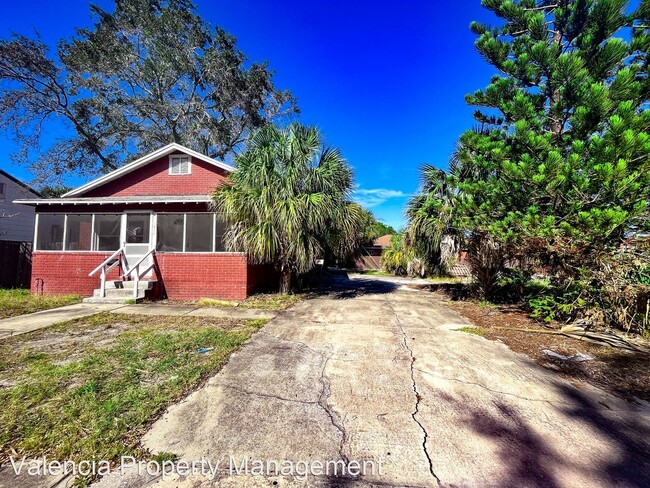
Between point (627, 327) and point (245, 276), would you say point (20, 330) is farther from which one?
point (627, 327)

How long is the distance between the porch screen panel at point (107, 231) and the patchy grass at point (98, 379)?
4.92 metres

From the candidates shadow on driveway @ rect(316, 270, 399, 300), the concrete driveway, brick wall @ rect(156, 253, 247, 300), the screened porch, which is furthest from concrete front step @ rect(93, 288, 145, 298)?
the concrete driveway

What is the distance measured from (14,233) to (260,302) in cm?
1747

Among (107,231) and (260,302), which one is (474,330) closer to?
(260,302)

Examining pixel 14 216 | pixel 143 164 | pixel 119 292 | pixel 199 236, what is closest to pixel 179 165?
pixel 143 164

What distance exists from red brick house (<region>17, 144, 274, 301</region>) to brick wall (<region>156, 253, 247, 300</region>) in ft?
0.11

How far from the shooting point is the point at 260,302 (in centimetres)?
864

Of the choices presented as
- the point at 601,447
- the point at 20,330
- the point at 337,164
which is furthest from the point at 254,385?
the point at 337,164

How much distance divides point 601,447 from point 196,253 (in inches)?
381

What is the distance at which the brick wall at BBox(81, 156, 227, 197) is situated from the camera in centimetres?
1212

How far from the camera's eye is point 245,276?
9.12 meters

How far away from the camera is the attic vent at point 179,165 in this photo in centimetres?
1225

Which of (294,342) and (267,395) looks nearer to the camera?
(267,395)

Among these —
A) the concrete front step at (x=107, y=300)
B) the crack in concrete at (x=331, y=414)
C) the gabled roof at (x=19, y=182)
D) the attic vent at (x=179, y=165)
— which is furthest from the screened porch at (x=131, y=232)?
the gabled roof at (x=19, y=182)
